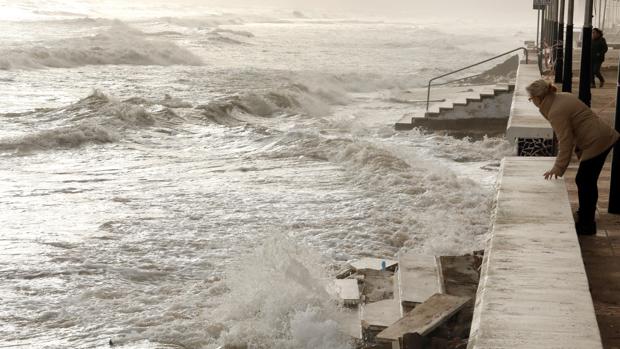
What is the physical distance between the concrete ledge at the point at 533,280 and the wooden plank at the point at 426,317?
0.58m

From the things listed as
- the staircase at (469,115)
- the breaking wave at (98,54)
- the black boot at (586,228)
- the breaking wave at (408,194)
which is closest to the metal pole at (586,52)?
the breaking wave at (408,194)

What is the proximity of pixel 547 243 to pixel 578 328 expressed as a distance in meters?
1.59

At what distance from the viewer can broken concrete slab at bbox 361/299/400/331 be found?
7.62 m

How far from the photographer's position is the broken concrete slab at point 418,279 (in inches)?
311

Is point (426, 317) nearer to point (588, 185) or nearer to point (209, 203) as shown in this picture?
point (588, 185)

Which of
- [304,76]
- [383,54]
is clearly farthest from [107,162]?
[383,54]

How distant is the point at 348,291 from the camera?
28.3ft

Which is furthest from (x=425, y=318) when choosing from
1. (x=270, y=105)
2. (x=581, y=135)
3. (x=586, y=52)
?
(x=270, y=105)

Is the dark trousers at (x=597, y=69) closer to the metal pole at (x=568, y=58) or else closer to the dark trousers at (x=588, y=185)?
the metal pole at (x=568, y=58)

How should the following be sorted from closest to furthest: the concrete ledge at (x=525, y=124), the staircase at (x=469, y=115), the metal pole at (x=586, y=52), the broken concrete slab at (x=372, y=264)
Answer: the broken concrete slab at (x=372, y=264), the metal pole at (x=586, y=52), the concrete ledge at (x=525, y=124), the staircase at (x=469, y=115)

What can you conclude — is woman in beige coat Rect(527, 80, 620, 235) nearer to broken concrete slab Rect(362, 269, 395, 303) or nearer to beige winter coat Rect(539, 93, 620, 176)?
beige winter coat Rect(539, 93, 620, 176)

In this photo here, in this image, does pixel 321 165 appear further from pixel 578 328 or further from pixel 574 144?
pixel 578 328

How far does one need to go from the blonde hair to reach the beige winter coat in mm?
49

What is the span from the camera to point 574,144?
764 cm
